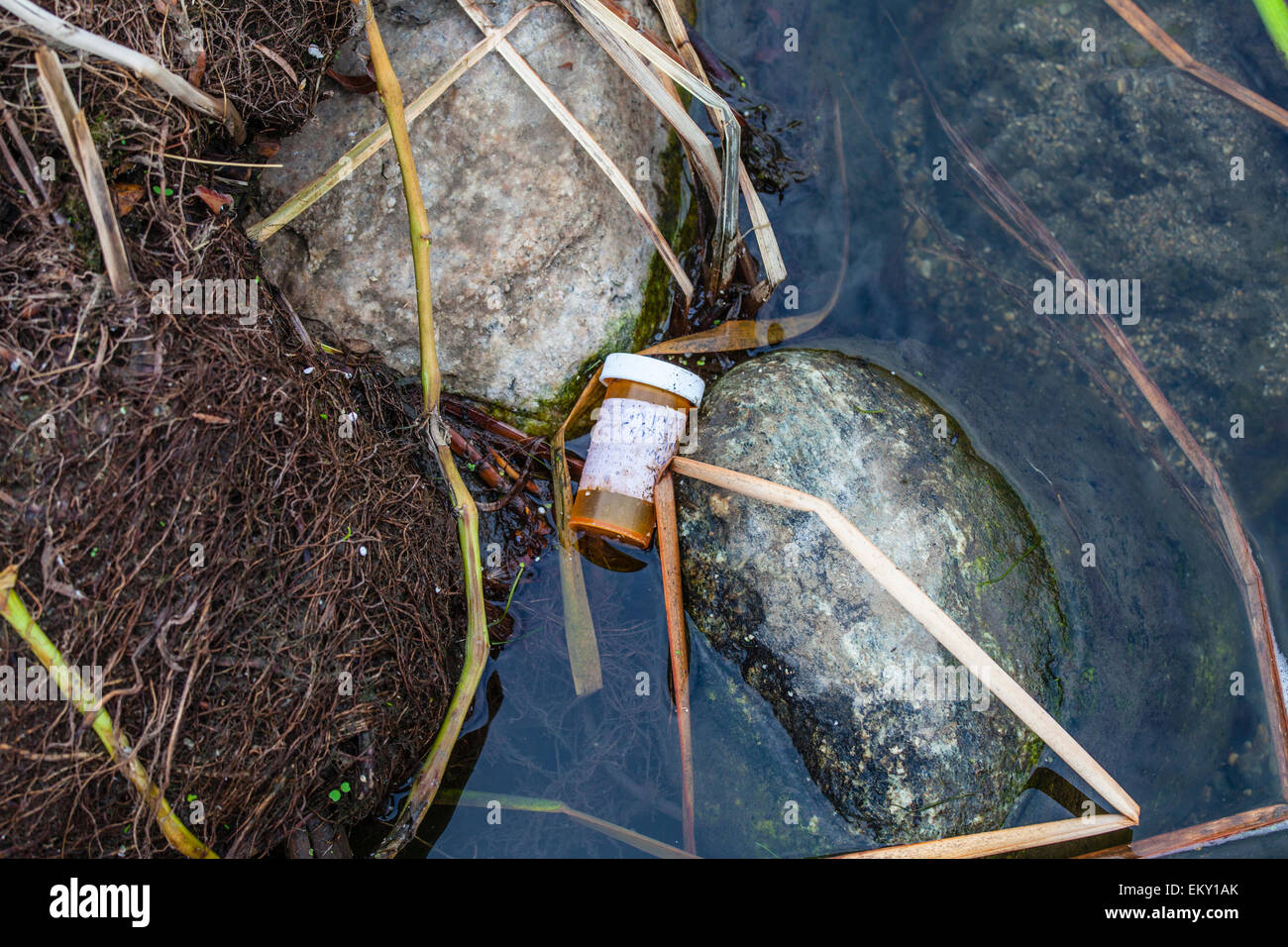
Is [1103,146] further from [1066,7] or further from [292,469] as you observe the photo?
[292,469]

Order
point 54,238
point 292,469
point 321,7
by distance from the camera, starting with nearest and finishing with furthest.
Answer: point 54,238 → point 292,469 → point 321,7

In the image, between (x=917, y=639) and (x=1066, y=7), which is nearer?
(x=917, y=639)

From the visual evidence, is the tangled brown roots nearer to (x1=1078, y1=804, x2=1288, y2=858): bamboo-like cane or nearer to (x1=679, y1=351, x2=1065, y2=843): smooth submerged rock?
(x1=679, y1=351, x2=1065, y2=843): smooth submerged rock

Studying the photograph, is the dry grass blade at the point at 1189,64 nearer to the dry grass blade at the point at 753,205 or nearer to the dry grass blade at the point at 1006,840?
the dry grass blade at the point at 753,205

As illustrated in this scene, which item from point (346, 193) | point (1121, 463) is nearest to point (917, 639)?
point (1121, 463)

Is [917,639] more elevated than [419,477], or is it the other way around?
[419,477]

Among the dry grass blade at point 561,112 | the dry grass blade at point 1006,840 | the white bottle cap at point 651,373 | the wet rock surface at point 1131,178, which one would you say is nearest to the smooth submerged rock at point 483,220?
the dry grass blade at point 561,112

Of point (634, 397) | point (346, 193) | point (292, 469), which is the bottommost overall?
point (292, 469)
